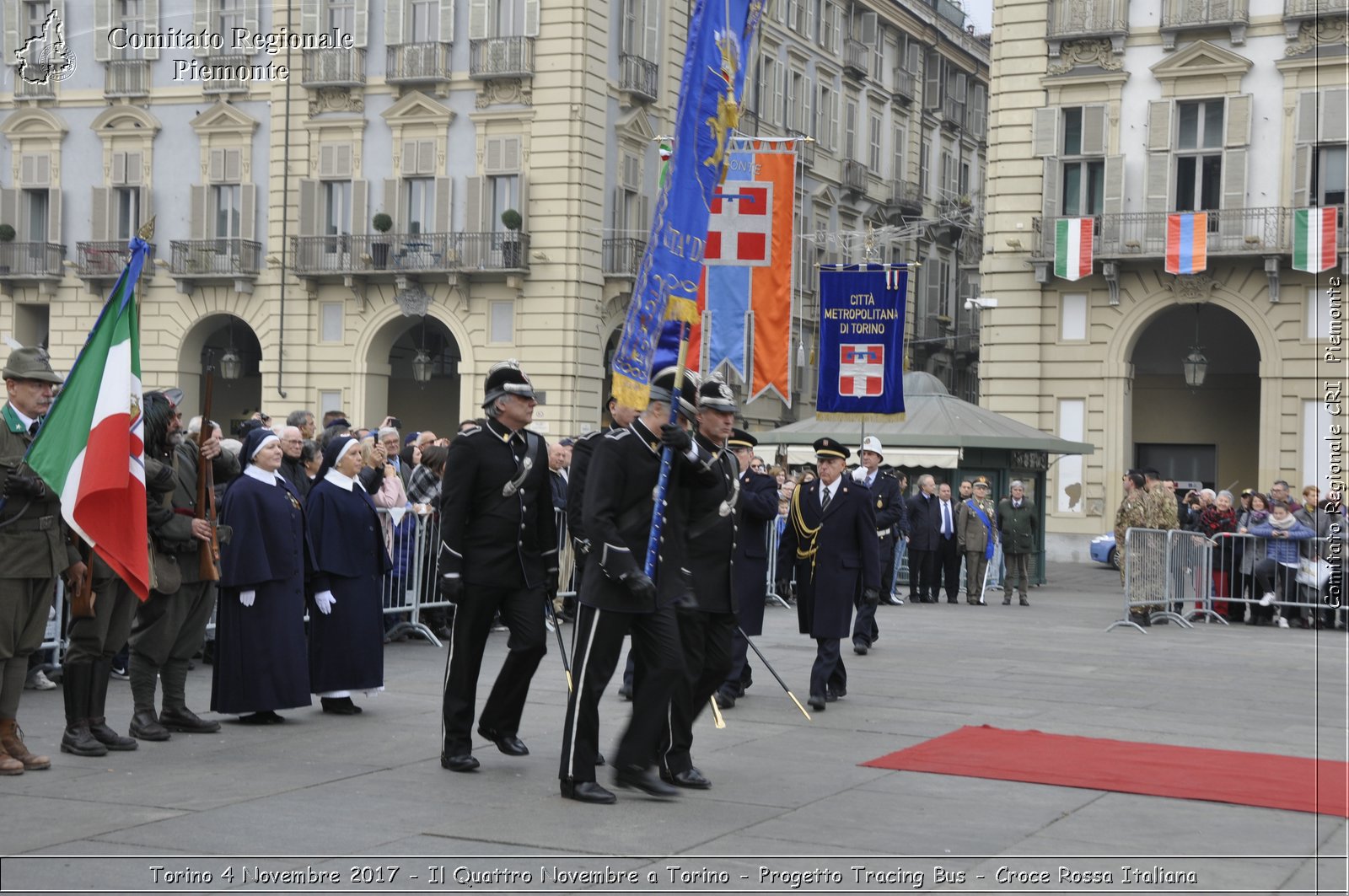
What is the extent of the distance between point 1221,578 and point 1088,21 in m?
17.0

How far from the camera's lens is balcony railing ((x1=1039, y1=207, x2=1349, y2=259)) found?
110 feet

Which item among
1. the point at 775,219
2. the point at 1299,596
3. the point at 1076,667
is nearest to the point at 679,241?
the point at 1076,667

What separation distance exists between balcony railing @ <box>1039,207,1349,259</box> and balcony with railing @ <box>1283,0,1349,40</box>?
350cm

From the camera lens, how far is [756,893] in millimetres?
6402

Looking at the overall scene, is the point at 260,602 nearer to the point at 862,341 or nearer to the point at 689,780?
the point at 689,780

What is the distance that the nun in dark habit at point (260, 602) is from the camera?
33.9 ft

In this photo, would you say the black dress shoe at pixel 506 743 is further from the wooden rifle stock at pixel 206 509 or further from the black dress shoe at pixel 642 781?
the wooden rifle stock at pixel 206 509

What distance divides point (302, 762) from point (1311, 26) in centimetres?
2951

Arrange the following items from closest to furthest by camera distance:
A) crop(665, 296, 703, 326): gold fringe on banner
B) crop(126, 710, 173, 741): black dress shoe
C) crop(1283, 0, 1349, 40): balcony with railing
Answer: crop(665, 296, 703, 326): gold fringe on banner → crop(126, 710, 173, 741): black dress shoe → crop(1283, 0, 1349, 40): balcony with railing

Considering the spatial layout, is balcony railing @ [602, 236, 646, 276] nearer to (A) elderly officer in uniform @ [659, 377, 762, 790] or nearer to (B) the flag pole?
(A) elderly officer in uniform @ [659, 377, 762, 790]

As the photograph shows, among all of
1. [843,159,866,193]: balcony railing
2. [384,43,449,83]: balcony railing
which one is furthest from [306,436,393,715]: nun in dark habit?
[843,159,866,193]: balcony railing

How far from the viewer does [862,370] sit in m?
24.2

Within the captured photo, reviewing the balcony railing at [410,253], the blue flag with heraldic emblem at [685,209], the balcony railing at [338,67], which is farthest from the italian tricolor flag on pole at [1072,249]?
the blue flag with heraldic emblem at [685,209]

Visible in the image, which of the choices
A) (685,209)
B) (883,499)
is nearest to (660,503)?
(685,209)
